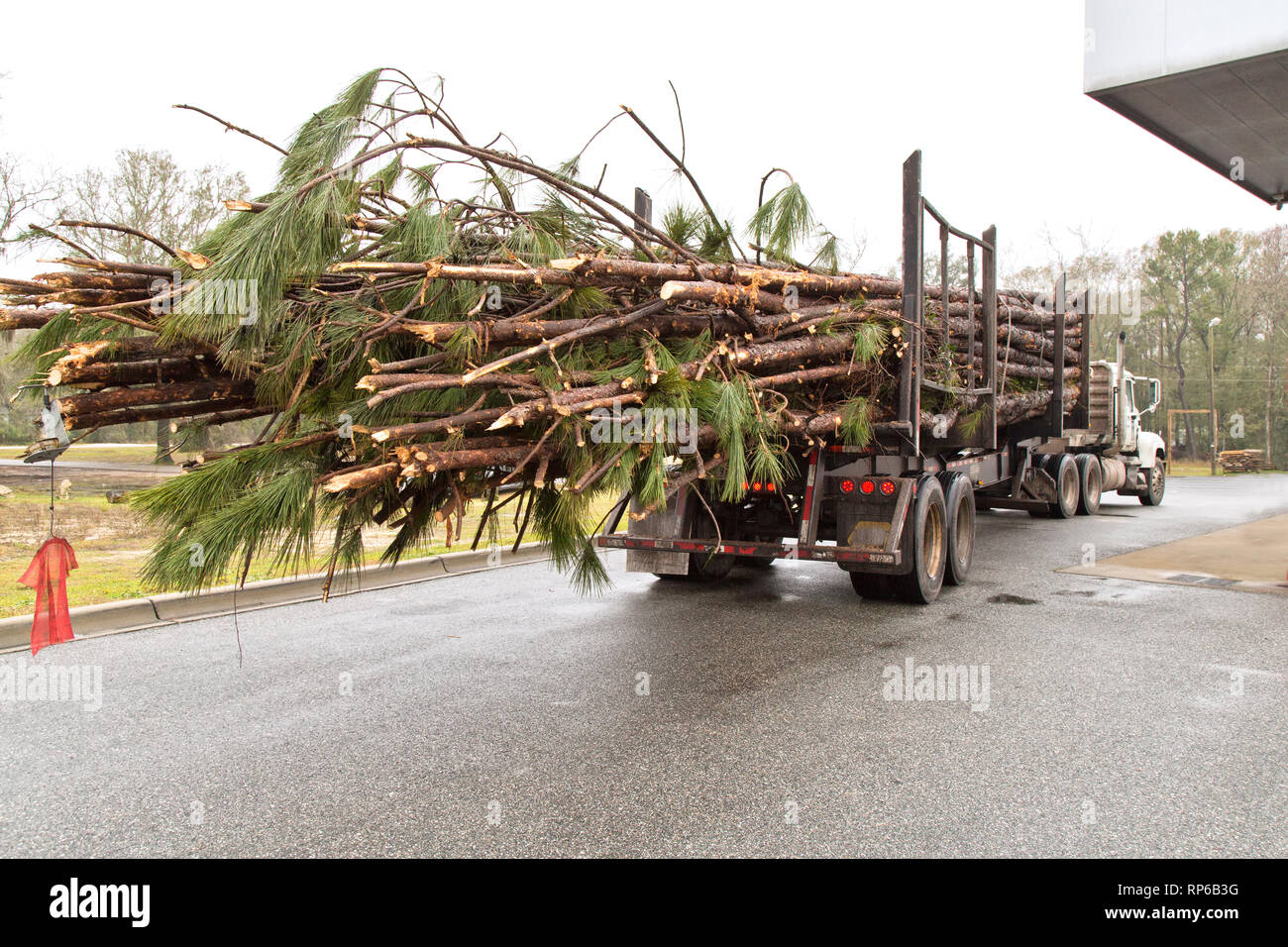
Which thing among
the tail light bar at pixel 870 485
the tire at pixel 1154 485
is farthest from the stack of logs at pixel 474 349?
the tire at pixel 1154 485

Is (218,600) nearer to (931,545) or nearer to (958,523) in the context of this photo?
(931,545)

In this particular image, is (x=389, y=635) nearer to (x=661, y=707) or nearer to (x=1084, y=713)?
(x=661, y=707)

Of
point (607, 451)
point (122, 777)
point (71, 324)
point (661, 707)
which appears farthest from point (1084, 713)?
point (71, 324)

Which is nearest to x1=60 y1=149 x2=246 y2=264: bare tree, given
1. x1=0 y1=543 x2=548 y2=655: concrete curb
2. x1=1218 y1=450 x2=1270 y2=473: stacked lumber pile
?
x1=0 y1=543 x2=548 y2=655: concrete curb

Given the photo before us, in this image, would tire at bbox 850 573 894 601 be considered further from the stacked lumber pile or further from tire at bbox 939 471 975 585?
the stacked lumber pile

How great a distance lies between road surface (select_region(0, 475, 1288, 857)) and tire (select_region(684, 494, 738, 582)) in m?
0.65

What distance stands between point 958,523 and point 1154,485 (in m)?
12.2

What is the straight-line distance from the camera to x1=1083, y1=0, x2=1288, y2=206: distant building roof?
8531mm

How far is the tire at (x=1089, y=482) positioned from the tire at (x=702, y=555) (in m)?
8.99

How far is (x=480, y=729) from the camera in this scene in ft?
14.5

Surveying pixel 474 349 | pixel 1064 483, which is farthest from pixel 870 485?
pixel 1064 483

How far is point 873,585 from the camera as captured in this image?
24.8ft

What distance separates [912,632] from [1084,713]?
6.04 ft

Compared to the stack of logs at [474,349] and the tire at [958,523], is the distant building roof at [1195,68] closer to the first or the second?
the tire at [958,523]
